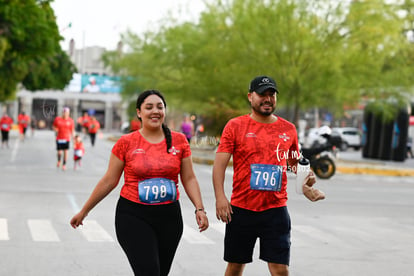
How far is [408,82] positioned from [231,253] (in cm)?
2793

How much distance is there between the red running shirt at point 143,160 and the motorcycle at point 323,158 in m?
17.3

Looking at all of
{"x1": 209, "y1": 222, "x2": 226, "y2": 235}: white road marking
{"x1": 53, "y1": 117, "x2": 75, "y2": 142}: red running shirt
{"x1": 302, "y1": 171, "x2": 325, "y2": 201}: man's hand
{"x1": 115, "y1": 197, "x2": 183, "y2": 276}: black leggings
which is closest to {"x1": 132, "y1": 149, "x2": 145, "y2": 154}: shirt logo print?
{"x1": 115, "y1": 197, "x2": 183, "y2": 276}: black leggings

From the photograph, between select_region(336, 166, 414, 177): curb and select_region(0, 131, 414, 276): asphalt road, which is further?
select_region(336, 166, 414, 177): curb

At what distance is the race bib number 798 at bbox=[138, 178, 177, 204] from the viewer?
17.1 feet

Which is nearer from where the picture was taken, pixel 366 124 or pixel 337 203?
pixel 337 203

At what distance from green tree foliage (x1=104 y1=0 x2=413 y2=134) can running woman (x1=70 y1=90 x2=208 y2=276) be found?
25.8m

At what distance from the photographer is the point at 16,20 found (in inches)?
1208

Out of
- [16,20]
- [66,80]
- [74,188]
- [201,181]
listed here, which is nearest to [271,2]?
[16,20]

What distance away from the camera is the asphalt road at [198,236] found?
8227mm

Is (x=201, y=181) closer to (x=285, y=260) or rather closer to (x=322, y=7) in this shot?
(x=322, y=7)

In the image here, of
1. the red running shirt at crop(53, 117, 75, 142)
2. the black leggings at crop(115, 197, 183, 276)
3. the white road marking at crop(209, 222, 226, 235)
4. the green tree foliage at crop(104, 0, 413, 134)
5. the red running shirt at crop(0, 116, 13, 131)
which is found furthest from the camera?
the red running shirt at crop(0, 116, 13, 131)

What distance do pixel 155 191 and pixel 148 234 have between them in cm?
27

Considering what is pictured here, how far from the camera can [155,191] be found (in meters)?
5.22

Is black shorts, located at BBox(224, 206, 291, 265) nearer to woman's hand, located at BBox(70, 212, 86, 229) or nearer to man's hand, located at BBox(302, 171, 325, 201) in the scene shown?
man's hand, located at BBox(302, 171, 325, 201)
